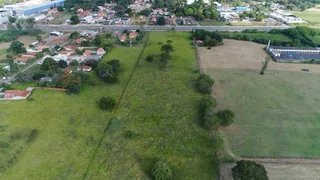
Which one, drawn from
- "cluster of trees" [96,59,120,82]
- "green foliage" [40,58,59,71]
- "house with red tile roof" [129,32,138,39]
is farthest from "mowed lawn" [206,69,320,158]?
"green foliage" [40,58,59,71]

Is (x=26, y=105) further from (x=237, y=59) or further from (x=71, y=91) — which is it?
(x=237, y=59)

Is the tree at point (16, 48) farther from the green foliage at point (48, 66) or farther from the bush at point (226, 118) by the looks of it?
the bush at point (226, 118)

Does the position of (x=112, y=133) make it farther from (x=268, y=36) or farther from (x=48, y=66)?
(x=268, y=36)

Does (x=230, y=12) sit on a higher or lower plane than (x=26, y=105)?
higher

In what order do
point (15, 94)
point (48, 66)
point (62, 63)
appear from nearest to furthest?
1. point (15, 94)
2. point (48, 66)
3. point (62, 63)

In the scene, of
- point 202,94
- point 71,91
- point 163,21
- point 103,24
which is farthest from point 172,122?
point 103,24

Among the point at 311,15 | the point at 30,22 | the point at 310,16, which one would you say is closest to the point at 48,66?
the point at 30,22

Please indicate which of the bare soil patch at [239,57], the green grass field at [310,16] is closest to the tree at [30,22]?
the bare soil patch at [239,57]
